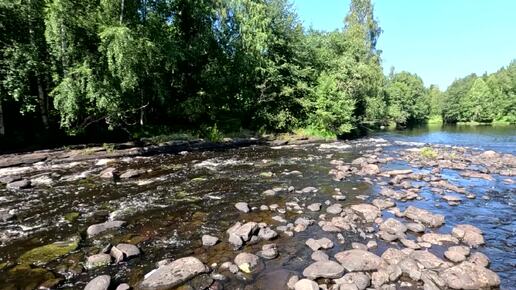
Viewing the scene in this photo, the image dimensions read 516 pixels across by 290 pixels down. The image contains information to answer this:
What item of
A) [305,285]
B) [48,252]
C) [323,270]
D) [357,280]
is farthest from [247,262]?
[48,252]

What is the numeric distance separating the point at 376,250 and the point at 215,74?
26655mm

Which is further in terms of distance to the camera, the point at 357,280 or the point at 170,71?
the point at 170,71

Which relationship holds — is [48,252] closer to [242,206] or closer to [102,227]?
[102,227]

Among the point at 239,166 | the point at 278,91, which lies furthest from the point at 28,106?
the point at 278,91

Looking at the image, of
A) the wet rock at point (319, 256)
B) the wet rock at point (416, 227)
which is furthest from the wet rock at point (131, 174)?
the wet rock at point (416, 227)

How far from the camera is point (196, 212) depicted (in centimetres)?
1152

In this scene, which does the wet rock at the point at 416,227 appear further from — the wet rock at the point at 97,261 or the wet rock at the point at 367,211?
the wet rock at the point at 97,261

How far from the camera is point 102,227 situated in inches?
386

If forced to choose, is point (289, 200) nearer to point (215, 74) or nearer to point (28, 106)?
point (28, 106)

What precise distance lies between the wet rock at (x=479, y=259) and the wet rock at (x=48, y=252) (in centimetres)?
991

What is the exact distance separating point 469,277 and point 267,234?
16.0 ft

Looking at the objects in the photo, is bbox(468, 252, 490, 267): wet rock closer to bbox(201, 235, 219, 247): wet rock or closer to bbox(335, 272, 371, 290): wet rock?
bbox(335, 272, 371, 290): wet rock

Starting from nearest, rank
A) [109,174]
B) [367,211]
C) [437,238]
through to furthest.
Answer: [437,238], [367,211], [109,174]

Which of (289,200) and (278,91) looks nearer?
(289,200)
